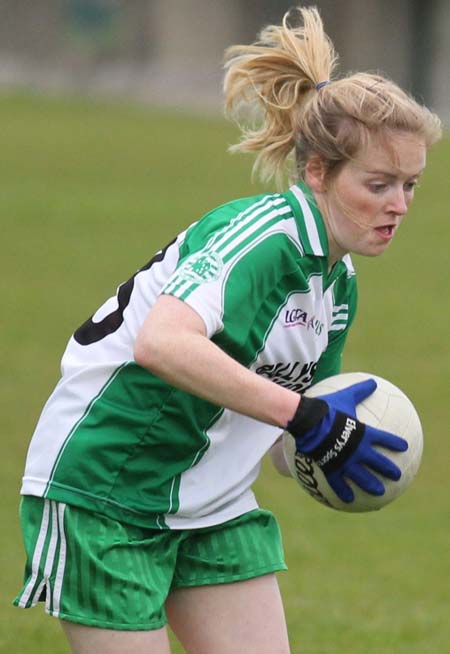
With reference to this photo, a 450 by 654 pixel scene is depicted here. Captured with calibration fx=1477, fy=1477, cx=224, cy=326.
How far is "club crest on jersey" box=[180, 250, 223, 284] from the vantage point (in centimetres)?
359

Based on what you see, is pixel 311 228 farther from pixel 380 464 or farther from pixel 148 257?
pixel 148 257

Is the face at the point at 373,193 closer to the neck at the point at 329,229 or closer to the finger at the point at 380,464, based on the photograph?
the neck at the point at 329,229

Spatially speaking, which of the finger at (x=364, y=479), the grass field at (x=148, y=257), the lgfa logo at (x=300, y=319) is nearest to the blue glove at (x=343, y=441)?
the finger at (x=364, y=479)

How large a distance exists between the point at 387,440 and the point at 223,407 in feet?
1.37

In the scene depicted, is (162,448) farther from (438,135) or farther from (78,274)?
Result: (78,274)

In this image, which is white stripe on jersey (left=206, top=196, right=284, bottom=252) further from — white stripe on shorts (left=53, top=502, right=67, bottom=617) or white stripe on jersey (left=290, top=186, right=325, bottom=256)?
white stripe on shorts (left=53, top=502, right=67, bottom=617)

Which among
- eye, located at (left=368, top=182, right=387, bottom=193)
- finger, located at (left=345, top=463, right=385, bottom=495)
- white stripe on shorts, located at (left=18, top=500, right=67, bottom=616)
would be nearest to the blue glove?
finger, located at (left=345, top=463, right=385, bottom=495)

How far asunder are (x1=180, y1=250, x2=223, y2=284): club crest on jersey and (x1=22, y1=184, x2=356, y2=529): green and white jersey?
40mm

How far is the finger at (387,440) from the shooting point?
11.8 feet

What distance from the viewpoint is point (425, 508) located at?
28.4 ft

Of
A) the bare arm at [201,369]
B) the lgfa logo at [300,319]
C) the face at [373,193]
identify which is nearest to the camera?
the bare arm at [201,369]

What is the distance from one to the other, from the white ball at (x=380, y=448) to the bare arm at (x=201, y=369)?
311 mm

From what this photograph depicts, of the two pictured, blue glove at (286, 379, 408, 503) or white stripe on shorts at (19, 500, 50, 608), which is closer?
blue glove at (286, 379, 408, 503)

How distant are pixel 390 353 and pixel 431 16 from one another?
3213 cm
